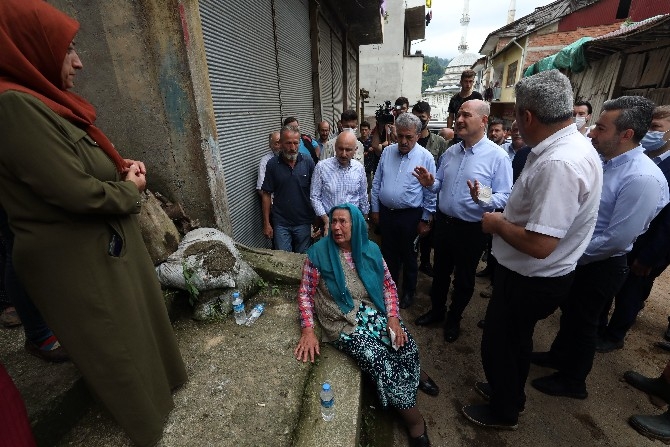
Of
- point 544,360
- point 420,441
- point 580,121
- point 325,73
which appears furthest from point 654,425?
point 325,73

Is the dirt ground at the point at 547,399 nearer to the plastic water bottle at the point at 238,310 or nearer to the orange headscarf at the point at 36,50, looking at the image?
the plastic water bottle at the point at 238,310

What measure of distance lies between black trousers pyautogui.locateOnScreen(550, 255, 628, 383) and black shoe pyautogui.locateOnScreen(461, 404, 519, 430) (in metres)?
0.74

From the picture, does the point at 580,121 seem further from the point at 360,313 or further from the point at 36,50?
the point at 36,50

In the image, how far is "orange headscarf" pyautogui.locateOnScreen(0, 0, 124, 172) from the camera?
47.3 inches

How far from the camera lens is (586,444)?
91.5 inches

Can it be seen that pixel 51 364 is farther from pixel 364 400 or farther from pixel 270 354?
pixel 364 400

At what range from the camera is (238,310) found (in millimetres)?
2736

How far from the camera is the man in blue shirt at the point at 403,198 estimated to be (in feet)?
11.5

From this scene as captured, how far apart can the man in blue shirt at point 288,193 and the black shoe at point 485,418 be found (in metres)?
2.67

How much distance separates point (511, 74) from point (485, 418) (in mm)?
21813

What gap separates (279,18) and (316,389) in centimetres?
566

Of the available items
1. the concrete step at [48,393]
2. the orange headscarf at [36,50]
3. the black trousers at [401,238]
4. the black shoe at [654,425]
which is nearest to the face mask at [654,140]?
the black trousers at [401,238]

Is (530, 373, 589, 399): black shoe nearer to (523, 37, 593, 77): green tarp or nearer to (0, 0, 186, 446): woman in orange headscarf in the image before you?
(0, 0, 186, 446): woman in orange headscarf

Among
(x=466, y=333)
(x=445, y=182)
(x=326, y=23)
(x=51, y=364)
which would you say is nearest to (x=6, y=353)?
(x=51, y=364)
